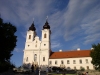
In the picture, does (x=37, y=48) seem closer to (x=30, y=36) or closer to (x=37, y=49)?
(x=37, y=49)

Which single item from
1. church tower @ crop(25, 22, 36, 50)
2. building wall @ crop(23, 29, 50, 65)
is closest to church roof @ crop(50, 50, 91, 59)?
building wall @ crop(23, 29, 50, 65)

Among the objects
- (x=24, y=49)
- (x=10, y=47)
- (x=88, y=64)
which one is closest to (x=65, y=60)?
(x=88, y=64)

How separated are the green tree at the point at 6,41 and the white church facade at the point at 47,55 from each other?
33.7 meters

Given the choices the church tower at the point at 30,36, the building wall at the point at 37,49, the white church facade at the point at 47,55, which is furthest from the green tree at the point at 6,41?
the church tower at the point at 30,36

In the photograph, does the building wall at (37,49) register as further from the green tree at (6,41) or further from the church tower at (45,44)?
the green tree at (6,41)

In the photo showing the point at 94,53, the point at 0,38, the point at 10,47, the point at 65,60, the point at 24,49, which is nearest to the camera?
the point at 0,38

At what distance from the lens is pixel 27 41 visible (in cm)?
7181

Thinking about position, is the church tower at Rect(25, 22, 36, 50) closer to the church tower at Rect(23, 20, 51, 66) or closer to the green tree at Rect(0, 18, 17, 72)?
the church tower at Rect(23, 20, 51, 66)

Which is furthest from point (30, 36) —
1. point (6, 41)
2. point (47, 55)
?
point (6, 41)

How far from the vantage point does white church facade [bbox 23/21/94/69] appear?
63.5 metres

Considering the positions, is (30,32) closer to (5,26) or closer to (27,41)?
(27,41)

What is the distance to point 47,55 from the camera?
66812 millimetres

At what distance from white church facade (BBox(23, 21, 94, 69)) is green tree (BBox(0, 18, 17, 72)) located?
3366 cm

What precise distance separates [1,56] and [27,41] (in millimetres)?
42092
